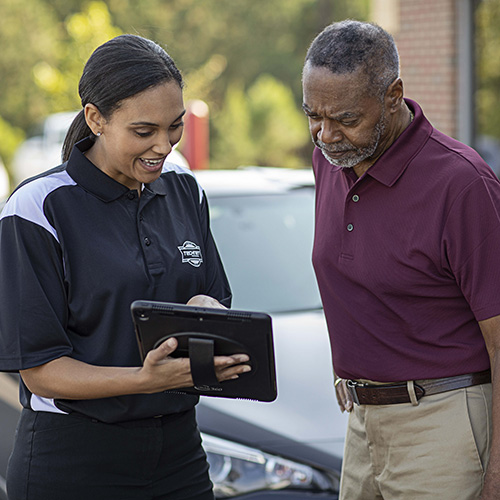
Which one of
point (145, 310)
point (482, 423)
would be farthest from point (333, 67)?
point (482, 423)

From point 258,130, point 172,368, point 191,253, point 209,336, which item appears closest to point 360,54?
point 191,253

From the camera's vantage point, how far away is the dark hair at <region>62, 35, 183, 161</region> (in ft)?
7.25

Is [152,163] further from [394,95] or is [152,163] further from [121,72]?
[394,95]

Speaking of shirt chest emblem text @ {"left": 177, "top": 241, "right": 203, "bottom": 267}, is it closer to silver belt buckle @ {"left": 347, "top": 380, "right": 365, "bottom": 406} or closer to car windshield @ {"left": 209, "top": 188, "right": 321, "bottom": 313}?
silver belt buckle @ {"left": 347, "top": 380, "right": 365, "bottom": 406}

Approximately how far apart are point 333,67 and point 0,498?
2.32 meters

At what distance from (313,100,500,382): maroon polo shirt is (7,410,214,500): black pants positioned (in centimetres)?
61

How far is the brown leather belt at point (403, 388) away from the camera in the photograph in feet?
7.79

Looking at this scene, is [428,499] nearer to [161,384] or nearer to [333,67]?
[161,384]

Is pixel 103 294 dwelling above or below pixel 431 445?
above

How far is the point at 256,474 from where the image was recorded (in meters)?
3.13

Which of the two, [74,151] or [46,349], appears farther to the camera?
[74,151]

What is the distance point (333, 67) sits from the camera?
7.61 feet

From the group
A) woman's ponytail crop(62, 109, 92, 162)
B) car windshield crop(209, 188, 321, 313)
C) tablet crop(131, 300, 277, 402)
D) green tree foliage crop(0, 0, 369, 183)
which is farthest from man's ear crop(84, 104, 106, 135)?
green tree foliage crop(0, 0, 369, 183)

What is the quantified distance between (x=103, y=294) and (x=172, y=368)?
0.27 metres
